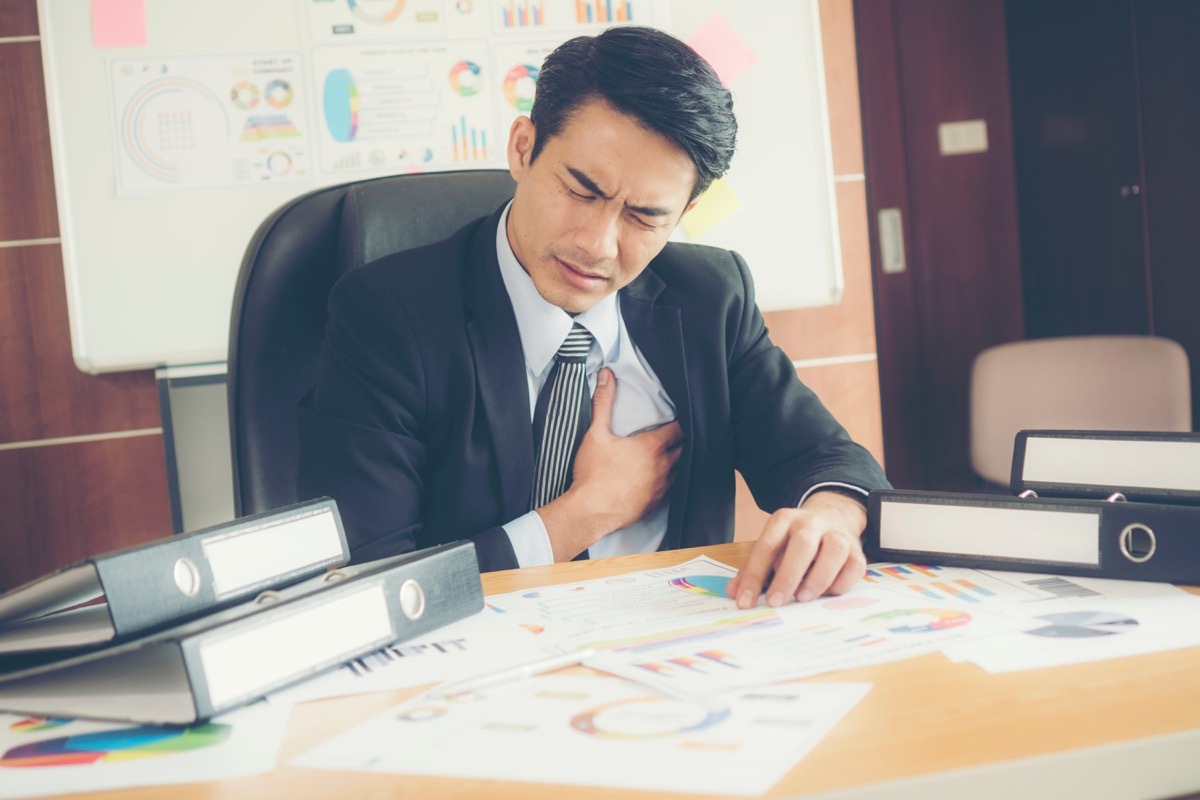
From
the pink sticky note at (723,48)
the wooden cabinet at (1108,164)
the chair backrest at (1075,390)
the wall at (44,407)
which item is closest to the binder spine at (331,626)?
the wall at (44,407)

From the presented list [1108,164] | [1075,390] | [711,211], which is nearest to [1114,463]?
[711,211]

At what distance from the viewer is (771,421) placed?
143 cm

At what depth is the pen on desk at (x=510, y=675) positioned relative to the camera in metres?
0.67

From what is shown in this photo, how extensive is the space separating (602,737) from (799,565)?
317 mm

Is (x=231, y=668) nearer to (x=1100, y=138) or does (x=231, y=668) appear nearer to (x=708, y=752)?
(x=708, y=752)

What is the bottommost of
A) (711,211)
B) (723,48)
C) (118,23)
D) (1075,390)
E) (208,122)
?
(1075,390)

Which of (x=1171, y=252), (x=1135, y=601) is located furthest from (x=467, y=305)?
(x=1171, y=252)

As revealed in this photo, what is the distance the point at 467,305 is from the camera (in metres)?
1.33

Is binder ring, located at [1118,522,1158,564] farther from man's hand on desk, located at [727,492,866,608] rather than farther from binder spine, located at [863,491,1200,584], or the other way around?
man's hand on desk, located at [727,492,866,608]

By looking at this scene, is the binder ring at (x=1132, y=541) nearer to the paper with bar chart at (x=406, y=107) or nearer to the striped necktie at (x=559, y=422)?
the striped necktie at (x=559, y=422)

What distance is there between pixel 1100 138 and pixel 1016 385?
1424 millimetres

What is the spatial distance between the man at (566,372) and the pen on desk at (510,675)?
49 cm

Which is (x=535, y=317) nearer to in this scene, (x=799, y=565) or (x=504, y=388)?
(x=504, y=388)

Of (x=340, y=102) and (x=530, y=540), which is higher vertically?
(x=340, y=102)
